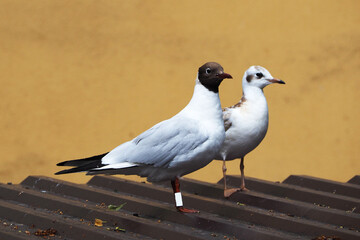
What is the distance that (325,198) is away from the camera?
214 inches

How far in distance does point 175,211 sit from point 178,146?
408 mm

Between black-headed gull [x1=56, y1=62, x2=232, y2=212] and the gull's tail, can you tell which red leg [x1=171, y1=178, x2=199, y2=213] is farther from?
the gull's tail

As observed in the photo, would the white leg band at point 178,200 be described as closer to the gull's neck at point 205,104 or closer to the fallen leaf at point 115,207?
the fallen leaf at point 115,207

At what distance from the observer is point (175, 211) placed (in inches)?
194

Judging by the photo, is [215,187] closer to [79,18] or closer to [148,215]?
[148,215]

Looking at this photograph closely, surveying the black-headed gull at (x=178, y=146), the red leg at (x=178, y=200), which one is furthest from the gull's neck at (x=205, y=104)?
the red leg at (x=178, y=200)

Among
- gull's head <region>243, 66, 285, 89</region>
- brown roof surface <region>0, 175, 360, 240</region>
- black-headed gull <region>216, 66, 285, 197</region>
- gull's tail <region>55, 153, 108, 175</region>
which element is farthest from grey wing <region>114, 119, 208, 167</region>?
gull's head <region>243, 66, 285, 89</region>

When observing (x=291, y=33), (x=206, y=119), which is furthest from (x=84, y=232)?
(x=291, y=33)

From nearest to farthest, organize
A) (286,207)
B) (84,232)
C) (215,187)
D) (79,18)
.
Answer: (84,232) → (286,207) → (215,187) → (79,18)

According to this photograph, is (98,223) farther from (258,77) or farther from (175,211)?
(258,77)

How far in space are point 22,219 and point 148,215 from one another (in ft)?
2.38

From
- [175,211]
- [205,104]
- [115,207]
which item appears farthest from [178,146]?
[115,207]

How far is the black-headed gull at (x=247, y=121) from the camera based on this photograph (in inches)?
216

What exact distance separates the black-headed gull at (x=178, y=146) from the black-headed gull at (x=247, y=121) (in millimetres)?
600
